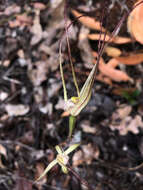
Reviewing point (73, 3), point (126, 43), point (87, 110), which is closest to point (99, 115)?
point (87, 110)

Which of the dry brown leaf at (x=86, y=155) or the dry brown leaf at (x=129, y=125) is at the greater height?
the dry brown leaf at (x=129, y=125)

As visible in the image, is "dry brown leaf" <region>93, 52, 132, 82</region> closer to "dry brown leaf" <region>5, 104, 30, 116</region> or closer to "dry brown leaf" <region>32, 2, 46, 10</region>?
"dry brown leaf" <region>5, 104, 30, 116</region>

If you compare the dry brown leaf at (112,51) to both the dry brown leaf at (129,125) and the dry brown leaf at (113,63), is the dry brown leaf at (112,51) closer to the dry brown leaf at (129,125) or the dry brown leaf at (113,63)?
the dry brown leaf at (113,63)

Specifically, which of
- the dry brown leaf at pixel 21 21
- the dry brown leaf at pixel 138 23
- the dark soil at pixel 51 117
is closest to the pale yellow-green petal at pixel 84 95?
the dry brown leaf at pixel 138 23

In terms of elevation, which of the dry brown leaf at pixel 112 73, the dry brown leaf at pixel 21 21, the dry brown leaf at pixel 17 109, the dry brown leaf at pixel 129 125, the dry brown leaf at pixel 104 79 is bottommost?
the dry brown leaf at pixel 129 125

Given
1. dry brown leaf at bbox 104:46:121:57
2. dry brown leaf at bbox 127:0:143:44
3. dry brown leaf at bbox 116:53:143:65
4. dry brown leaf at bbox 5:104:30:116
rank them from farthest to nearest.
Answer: dry brown leaf at bbox 5:104:30:116 → dry brown leaf at bbox 104:46:121:57 → dry brown leaf at bbox 116:53:143:65 → dry brown leaf at bbox 127:0:143:44

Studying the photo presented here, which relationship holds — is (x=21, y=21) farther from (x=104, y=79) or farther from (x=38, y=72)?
(x=104, y=79)

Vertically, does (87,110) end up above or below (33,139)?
above

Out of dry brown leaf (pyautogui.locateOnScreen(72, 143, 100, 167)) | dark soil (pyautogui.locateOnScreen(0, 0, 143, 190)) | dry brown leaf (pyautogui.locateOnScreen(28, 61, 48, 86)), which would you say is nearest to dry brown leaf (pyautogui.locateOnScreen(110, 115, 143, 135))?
dark soil (pyautogui.locateOnScreen(0, 0, 143, 190))

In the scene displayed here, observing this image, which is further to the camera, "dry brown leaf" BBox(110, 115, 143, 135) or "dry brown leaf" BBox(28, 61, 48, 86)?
"dry brown leaf" BBox(28, 61, 48, 86)

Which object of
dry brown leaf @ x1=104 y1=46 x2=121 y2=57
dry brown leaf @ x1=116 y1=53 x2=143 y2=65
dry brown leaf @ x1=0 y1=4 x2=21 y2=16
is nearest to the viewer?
dry brown leaf @ x1=116 y1=53 x2=143 y2=65

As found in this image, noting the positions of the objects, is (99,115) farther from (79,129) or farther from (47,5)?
(47,5)
